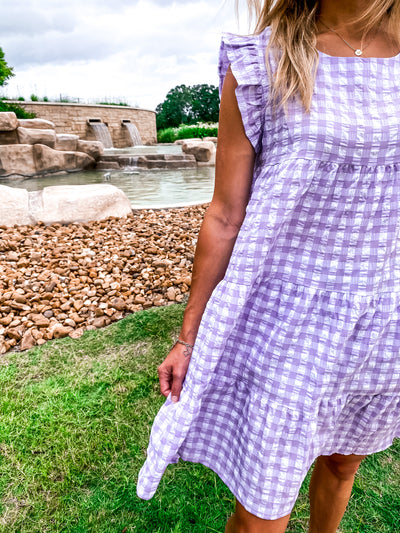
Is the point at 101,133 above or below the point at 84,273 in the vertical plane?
above

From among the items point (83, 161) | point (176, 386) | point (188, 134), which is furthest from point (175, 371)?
point (188, 134)

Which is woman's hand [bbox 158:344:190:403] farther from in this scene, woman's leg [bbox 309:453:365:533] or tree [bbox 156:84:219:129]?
tree [bbox 156:84:219:129]

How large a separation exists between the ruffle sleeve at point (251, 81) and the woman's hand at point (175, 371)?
0.50 meters

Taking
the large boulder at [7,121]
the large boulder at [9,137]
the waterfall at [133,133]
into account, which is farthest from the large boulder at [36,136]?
the waterfall at [133,133]

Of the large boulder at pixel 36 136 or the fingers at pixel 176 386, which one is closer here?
the fingers at pixel 176 386

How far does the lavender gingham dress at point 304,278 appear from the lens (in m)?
0.76

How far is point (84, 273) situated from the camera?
3607 mm

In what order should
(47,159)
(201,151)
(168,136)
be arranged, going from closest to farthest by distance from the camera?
(47,159)
(201,151)
(168,136)

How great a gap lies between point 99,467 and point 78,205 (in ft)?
13.0

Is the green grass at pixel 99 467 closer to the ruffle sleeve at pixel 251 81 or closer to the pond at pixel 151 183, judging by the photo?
the ruffle sleeve at pixel 251 81

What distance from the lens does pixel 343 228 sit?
792 mm

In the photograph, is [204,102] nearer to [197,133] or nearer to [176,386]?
[197,133]

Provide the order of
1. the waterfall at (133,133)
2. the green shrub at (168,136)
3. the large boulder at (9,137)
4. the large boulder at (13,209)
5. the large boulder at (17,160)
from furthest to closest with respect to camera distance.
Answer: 1. the green shrub at (168,136)
2. the waterfall at (133,133)
3. the large boulder at (9,137)
4. the large boulder at (17,160)
5. the large boulder at (13,209)

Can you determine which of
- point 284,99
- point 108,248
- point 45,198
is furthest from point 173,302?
point 45,198
